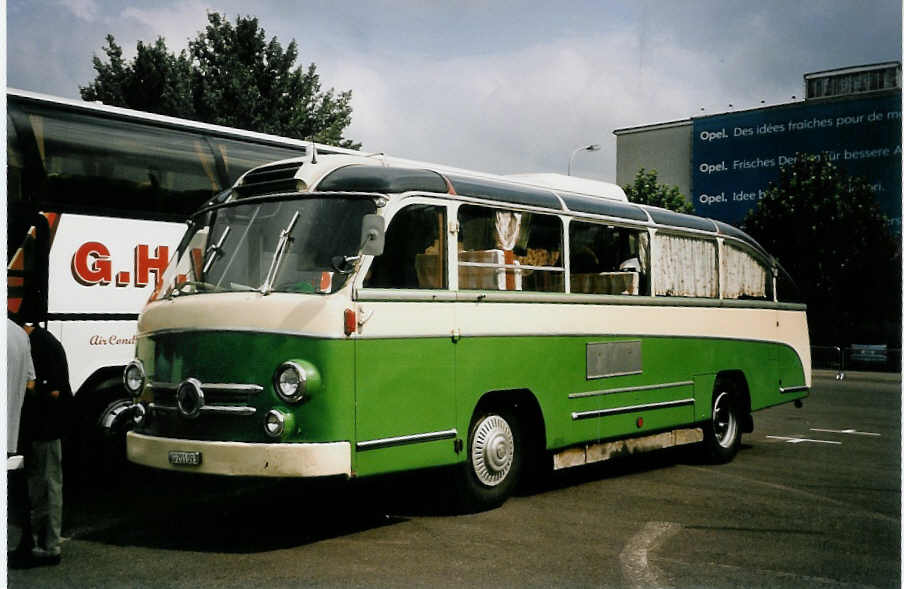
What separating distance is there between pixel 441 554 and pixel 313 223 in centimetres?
262

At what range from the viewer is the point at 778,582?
6594 millimetres

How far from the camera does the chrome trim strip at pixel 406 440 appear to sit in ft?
24.6

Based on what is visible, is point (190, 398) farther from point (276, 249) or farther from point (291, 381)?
Answer: point (276, 249)

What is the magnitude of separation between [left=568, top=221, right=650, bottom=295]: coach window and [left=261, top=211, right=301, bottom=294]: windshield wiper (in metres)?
3.12

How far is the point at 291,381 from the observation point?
7.21 meters

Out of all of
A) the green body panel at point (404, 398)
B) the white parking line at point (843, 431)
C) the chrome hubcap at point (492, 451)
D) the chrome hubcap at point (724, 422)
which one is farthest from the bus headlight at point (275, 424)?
the white parking line at point (843, 431)

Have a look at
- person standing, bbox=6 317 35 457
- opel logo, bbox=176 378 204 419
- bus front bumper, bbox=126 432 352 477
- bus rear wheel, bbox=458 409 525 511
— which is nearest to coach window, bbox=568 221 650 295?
bus rear wheel, bbox=458 409 525 511

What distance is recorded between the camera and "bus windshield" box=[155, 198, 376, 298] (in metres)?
7.57

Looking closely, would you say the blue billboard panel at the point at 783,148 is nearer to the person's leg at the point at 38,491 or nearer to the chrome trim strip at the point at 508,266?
the chrome trim strip at the point at 508,266

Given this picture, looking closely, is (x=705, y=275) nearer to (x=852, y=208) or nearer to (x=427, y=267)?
(x=427, y=267)

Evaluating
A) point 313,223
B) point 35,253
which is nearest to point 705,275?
point 313,223

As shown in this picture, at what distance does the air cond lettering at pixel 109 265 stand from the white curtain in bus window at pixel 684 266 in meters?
5.22

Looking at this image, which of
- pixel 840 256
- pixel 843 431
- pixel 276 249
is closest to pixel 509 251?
pixel 276 249

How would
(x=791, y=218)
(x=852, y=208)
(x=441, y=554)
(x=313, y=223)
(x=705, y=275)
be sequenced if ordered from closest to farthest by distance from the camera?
(x=441, y=554)
(x=313, y=223)
(x=705, y=275)
(x=852, y=208)
(x=791, y=218)
